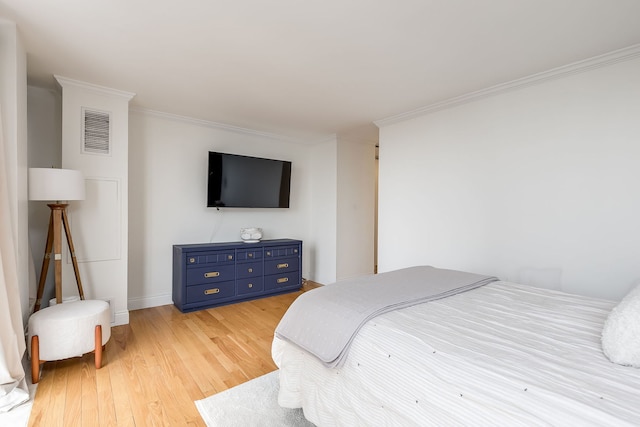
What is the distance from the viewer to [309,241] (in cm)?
526

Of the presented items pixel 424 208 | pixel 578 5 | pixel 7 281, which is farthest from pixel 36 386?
pixel 578 5

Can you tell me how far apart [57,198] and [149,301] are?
175cm

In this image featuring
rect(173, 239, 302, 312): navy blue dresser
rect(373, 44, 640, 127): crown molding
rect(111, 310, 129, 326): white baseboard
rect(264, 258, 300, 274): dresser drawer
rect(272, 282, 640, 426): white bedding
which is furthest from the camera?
rect(264, 258, 300, 274): dresser drawer

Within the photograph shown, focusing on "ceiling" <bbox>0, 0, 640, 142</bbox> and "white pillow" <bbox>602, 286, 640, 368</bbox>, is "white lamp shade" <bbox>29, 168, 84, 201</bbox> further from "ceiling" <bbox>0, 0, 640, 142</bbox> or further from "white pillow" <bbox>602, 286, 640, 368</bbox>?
→ "white pillow" <bbox>602, 286, 640, 368</bbox>

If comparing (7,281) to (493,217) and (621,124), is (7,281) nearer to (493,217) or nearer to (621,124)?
(493,217)

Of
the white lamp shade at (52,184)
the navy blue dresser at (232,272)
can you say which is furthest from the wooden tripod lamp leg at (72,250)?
the navy blue dresser at (232,272)

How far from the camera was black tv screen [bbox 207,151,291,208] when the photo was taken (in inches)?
157

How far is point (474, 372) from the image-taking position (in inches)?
40.4

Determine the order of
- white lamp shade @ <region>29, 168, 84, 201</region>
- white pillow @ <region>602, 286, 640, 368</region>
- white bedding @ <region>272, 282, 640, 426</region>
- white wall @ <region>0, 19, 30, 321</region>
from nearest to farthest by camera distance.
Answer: white bedding @ <region>272, 282, 640, 426</region>, white pillow @ <region>602, 286, 640, 368</region>, white wall @ <region>0, 19, 30, 321</region>, white lamp shade @ <region>29, 168, 84, 201</region>

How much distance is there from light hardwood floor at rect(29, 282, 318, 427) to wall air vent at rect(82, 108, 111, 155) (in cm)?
183

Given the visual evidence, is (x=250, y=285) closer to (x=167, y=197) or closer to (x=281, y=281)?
(x=281, y=281)

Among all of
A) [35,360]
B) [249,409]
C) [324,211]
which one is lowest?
[249,409]

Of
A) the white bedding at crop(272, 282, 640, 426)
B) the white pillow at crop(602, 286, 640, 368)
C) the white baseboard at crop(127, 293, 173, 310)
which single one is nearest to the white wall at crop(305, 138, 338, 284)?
the white baseboard at crop(127, 293, 173, 310)

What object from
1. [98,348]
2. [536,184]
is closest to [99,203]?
[98,348]
